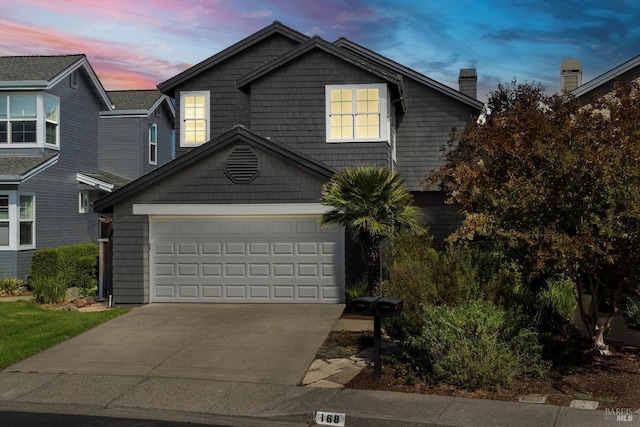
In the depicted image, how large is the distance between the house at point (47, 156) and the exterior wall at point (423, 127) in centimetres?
1180

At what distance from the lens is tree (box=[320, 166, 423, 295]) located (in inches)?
611

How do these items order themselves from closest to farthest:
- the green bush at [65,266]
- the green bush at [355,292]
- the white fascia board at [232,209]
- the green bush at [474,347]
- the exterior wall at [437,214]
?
the green bush at [474,347]
the green bush at [355,292]
the white fascia board at [232,209]
the green bush at [65,266]
the exterior wall at [437,214]

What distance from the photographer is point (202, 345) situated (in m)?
12.7

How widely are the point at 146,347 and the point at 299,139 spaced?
963 cm

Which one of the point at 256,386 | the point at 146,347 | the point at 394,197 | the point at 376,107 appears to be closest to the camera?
the point at 256,386

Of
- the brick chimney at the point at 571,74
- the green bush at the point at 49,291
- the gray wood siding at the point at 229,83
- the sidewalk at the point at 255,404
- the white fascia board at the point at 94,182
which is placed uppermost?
the brick chimney at the point at 571,74

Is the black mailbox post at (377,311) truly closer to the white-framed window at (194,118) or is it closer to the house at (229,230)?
the house at (229,230)

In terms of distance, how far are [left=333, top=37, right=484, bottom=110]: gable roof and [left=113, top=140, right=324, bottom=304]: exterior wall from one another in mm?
8663

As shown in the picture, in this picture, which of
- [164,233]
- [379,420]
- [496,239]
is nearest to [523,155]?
[496,239]

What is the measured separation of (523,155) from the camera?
10.8 meters

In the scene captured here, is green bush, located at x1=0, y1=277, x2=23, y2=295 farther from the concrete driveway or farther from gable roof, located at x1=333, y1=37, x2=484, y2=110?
gable roof, located at x1=333, y1=37, x2=484, y2=110

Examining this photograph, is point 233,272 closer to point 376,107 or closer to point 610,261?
point 376,107

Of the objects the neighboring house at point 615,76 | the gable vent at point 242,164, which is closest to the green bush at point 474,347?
the gable vent at point 242,164

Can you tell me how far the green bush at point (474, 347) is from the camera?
9.55 metres
